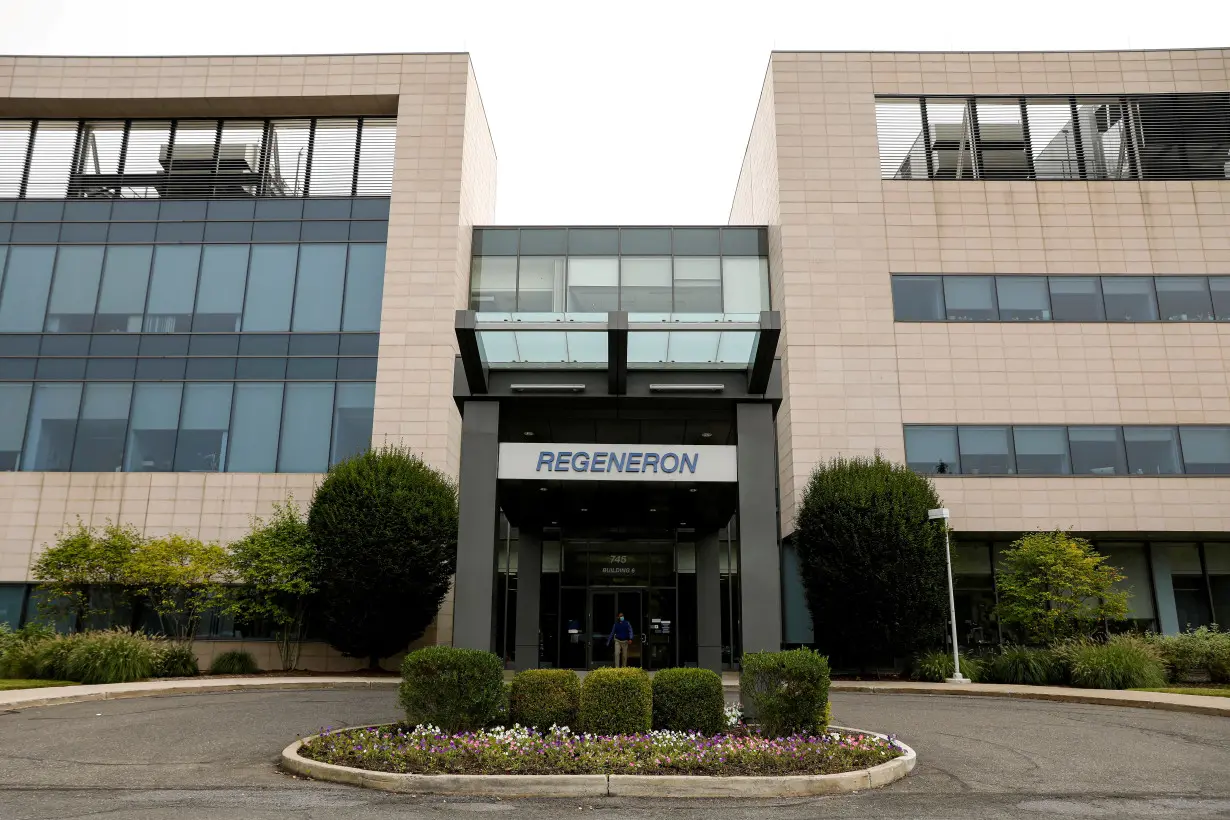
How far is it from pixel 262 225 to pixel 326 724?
21125 millimetres

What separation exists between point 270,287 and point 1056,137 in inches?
1033

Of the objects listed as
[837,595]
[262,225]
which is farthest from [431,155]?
[837,595]

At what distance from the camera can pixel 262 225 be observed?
30203mm

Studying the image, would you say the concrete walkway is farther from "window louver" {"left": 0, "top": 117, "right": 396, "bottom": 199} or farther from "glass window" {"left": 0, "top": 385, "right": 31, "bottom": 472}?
"window louver" {"left": 0, "top": 117, "right": 396, "bottom": 199}

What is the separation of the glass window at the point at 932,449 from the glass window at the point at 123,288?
24.5 metres

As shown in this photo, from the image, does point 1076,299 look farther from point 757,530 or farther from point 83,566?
point 83,566

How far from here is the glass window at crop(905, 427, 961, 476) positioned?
89.2ft

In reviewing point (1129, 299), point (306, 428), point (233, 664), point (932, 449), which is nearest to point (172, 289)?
point (306, 428)

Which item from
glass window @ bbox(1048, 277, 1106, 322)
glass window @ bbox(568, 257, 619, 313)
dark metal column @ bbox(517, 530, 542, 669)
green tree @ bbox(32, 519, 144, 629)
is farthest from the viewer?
glass window @ bbox(568, 257, 619, 313)

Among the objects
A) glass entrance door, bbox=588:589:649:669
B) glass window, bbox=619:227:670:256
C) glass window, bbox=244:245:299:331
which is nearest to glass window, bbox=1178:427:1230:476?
glass entrance door, bbox=588:589:649:669

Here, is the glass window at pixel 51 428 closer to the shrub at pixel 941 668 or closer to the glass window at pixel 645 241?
the glass window at pixel 645 241

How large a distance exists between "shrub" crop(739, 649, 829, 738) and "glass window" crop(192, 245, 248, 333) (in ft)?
76.9

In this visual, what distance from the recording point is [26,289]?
29719 millimetres

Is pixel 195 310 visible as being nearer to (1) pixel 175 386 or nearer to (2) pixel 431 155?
(1) pixel 175 386
